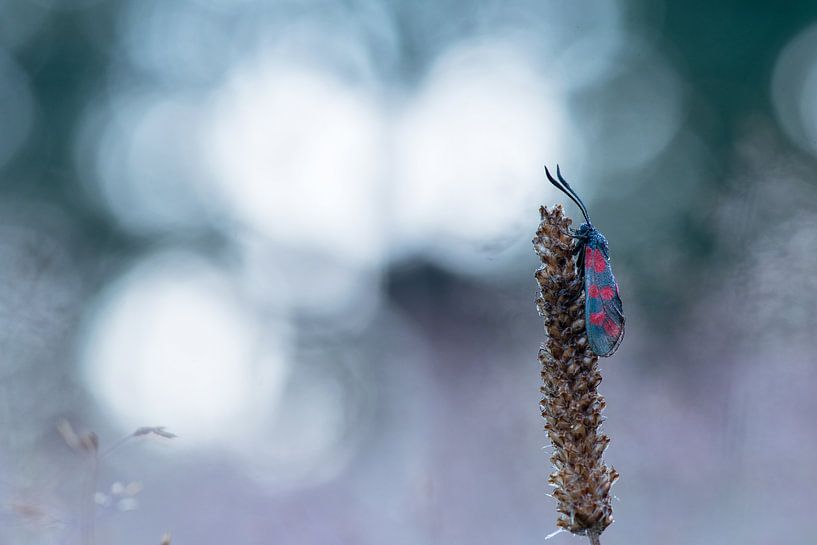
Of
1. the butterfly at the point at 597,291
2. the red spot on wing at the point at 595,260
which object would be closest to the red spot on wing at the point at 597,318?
the butterfly at the point at 597,291

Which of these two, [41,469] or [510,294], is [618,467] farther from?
[41,469]

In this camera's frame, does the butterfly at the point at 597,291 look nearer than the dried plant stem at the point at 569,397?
No

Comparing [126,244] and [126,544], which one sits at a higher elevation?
[126,244]

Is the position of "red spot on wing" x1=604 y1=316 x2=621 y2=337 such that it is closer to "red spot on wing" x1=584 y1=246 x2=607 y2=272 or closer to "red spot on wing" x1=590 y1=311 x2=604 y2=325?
"red spot on wing" x1=590 y1=311 x2=604 y2=325

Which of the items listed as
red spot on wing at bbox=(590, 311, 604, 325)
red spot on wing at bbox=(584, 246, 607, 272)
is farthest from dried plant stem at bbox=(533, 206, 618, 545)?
red spot on wing at bbox=(584, 246, 607, 272)

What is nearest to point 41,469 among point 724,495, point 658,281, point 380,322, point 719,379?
point 724,495

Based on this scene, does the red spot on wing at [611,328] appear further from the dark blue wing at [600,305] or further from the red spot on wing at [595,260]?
the red spot on wing at [595,260]

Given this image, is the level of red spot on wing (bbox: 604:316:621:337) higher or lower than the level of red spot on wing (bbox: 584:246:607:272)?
lower

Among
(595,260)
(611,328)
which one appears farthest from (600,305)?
(595,260)
